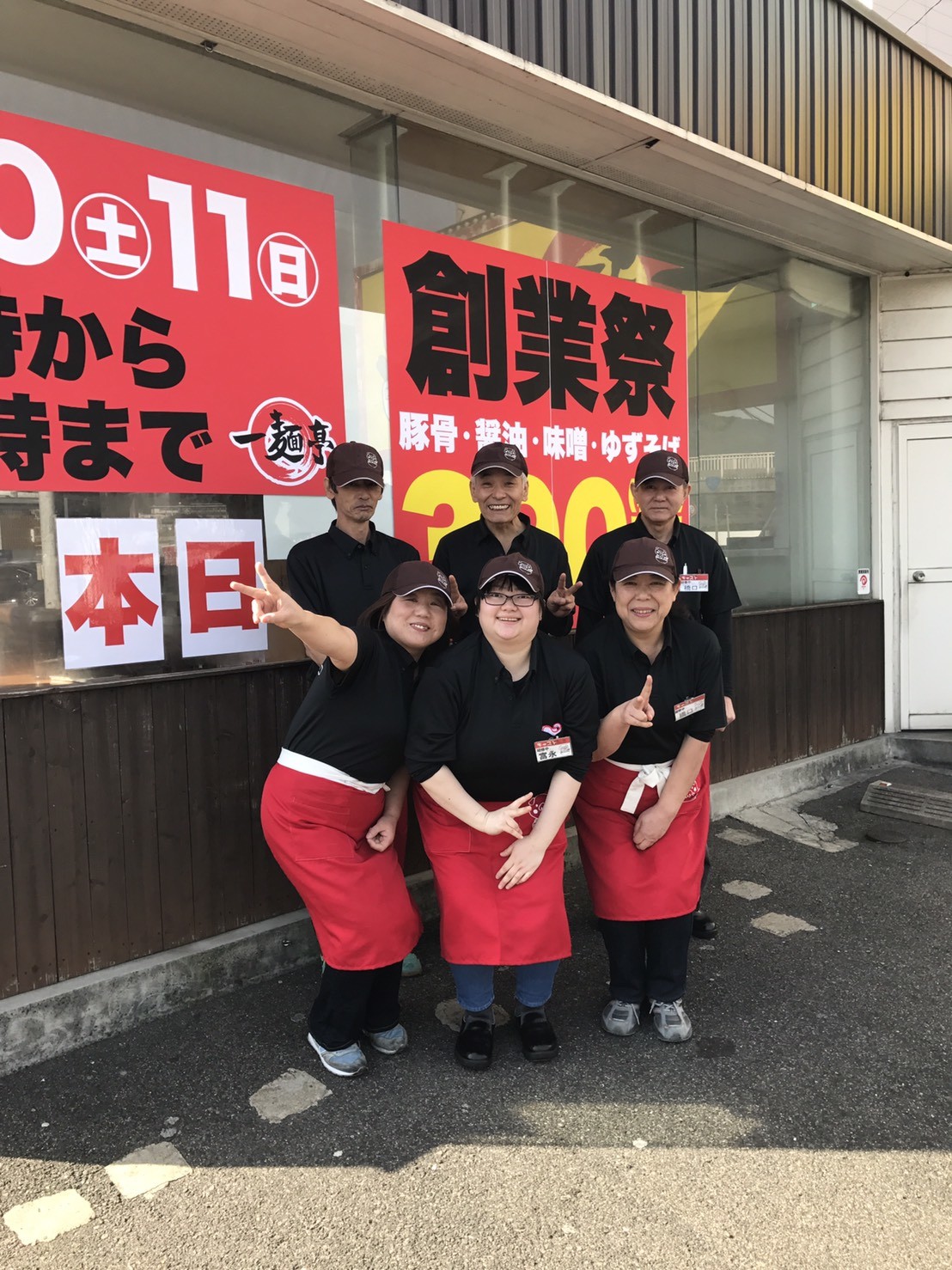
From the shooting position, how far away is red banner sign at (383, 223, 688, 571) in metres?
3.98

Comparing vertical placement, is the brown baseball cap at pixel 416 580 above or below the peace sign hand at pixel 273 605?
above

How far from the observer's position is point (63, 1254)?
2080 mm

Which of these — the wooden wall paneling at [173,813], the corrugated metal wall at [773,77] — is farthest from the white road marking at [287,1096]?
the corrugated metal wall at [773,77]

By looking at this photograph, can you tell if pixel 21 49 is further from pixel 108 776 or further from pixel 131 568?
pixel 108 776

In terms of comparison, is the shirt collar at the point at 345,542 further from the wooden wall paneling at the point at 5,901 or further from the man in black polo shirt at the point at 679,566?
the wooden wall paneling at the point at 5,901

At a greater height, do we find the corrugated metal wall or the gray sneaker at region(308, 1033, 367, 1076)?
the corrugated metal wall

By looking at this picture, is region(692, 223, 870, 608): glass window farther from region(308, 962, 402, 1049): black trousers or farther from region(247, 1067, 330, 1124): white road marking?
region(247, 1067, 330, 1124): white road marking

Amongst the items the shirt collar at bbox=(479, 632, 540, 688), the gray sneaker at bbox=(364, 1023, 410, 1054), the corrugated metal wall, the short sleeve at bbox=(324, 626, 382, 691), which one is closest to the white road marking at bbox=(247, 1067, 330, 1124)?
the gray sneaker at bbox=(364, 1023, 410, 1054)

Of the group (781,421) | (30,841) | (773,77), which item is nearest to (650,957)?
(30,841)

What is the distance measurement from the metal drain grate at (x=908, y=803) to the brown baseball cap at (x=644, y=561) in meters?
3.18

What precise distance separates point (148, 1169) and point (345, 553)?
1981mm

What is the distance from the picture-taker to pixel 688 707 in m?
Answer: 2.90

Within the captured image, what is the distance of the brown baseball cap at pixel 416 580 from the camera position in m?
2.71

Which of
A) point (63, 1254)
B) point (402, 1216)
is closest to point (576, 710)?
point (402, 1216)
